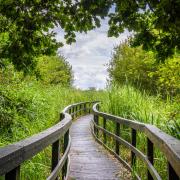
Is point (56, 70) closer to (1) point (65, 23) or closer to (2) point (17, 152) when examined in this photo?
(1) point (65, 23)

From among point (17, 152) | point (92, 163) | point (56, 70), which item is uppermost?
point (56, 70)

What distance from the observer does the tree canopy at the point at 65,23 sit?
5.90 m

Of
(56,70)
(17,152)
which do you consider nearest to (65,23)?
(17,152)

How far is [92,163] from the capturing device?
8430 millimetres

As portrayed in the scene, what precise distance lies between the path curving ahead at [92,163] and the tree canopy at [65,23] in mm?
2306

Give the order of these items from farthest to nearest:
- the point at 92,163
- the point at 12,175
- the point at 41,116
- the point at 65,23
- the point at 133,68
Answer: the point at 133,68, the point at 41,116, the point at 92,163, the point at 65,23, the point at 12,175

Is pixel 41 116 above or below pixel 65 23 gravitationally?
below

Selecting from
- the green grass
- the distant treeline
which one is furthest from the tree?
the green grass

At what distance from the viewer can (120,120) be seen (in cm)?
820

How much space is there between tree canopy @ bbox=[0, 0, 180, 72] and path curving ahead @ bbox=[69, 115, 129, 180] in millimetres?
2306

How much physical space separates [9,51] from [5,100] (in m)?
0.96

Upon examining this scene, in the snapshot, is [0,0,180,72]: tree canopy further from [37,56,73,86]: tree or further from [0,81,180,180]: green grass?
[37,56,73,86]: tree

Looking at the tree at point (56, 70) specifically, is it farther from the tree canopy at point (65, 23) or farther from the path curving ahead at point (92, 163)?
the tree canopy at point (65, 23)

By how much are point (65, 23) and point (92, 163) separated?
11.3 feet
